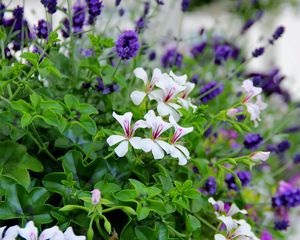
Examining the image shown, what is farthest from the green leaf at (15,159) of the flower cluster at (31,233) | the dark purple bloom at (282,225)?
the dark purple bloom at (282,225)

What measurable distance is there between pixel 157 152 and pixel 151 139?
0.02m

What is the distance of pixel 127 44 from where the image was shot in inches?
22.5

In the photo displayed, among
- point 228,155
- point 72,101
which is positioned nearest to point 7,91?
point 72,101

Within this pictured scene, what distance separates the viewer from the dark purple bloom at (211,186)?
0.65 meters

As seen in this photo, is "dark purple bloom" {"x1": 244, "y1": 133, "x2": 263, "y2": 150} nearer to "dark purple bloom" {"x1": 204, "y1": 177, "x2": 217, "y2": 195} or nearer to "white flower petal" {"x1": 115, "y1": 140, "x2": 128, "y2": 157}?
"dark purple bloom" {"x1": 204, "y1": 177, "x2": 217, "y2": 195}

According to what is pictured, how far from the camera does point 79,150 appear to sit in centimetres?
58

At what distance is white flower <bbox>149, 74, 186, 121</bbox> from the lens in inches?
21.6

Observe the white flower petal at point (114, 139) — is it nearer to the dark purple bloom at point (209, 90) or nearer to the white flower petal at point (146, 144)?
the white flower petal at point (146, 144)

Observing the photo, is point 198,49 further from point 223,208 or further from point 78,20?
point 223,208

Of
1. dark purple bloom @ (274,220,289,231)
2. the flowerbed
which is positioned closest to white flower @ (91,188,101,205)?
the flowerbed

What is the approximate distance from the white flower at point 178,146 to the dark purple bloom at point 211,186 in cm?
14

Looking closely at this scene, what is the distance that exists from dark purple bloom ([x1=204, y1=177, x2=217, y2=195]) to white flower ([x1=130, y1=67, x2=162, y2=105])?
0.50 feet

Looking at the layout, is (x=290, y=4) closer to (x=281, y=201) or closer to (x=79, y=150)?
(x=281, y=201)

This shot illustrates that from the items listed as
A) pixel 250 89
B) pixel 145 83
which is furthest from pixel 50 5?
pixel 250 89
